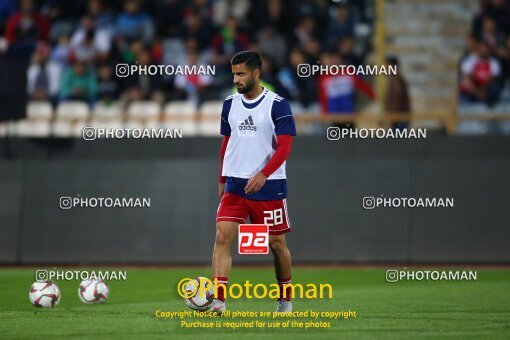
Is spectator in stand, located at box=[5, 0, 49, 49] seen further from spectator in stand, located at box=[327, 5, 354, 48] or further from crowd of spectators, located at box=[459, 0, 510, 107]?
crowd of spectators, located at box=[459, 0, 510, 107]

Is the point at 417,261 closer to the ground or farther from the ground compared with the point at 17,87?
closer to the ground

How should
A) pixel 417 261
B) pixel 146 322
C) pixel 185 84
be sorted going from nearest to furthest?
pixel 146 322
pixel 417 261
pixel 185 84

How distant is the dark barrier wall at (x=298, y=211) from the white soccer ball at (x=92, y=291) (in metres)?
6.43

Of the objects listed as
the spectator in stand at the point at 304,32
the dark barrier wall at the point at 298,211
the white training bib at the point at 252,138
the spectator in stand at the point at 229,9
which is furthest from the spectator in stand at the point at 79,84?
the white training bib at the point at 252,138

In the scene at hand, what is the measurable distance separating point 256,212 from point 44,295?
2614 mm

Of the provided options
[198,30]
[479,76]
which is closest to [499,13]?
[479,76]

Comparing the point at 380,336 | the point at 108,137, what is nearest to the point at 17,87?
the point at 108,137

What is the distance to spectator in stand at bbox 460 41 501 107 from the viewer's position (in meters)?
21.8

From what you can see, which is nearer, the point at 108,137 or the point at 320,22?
the point at 108,137

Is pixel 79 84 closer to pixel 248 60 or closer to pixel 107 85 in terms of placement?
pixel 107 85

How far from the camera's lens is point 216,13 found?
83.4 feet

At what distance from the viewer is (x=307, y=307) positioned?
12562 mm

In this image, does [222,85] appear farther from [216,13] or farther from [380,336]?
[380,336]

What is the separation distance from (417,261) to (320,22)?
22.6ft
